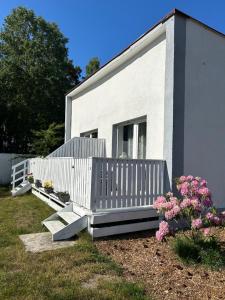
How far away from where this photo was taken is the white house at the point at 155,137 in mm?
6173

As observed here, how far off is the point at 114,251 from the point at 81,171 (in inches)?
80.9

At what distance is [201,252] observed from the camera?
480cm

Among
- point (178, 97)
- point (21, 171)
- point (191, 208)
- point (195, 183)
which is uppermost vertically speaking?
point (178, 97)

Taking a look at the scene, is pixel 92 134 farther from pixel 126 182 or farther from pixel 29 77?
pixel 29 77

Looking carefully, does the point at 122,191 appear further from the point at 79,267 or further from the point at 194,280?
the point at 194,280

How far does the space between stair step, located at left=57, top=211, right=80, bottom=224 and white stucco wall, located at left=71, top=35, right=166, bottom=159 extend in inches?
105

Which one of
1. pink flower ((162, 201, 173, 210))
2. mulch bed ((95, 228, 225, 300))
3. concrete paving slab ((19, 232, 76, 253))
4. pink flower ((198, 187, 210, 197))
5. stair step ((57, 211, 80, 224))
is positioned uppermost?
pink flower ((198, 187, 210, 197))

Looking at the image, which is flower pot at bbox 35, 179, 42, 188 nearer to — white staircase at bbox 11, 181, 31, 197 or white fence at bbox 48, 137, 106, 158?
white staircase at bbox 11, 181, 31, 197

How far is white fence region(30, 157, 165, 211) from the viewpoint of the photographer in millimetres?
6078

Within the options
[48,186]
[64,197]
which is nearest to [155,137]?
[64,197]

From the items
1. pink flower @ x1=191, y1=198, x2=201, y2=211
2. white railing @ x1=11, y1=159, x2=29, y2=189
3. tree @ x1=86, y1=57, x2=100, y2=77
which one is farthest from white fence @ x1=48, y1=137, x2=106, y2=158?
tree @ x1=86, y1=57, x2=100, y2=77

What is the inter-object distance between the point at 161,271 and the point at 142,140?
5039mm

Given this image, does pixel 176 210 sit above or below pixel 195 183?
below

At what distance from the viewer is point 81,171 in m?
6.67
